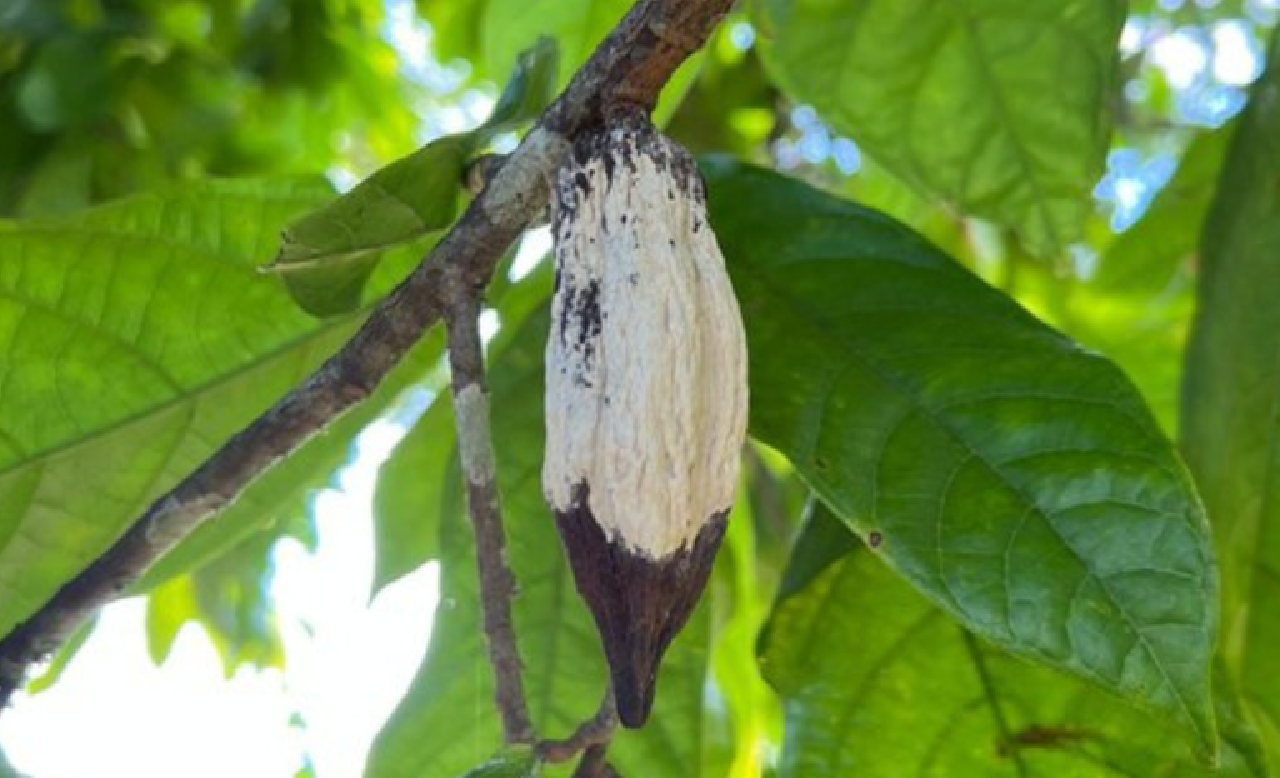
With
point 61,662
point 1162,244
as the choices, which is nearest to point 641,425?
point 61,662

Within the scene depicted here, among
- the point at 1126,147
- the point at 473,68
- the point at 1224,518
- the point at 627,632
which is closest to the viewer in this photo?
the point at 627,632

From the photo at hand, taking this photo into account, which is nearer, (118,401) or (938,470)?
(938,470)

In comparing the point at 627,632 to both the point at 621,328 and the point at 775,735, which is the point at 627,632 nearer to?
the point at 621,328

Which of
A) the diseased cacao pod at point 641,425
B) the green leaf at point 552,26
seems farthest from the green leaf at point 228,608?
the diseased cacao pod at point 641,425

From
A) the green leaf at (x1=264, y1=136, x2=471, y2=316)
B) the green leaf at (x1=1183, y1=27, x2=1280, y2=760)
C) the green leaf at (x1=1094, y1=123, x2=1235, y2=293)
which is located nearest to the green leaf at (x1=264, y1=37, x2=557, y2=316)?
the green leaf at (x1=264, y1=136, x2=471, y2=316)

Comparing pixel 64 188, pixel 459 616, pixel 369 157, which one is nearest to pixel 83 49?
pixel 64 188

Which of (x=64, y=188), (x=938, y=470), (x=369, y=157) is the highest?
(x=369, y=157)

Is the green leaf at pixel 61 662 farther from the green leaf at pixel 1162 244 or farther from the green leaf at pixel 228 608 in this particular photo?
the green leaf at pixel 1162 244

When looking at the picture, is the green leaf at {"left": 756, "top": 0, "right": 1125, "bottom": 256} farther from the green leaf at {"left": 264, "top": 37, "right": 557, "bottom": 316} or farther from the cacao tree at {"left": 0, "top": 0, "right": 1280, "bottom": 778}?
the green leaf at {"left": 264, "top": 37, "right": 557, "bottom": 316}
